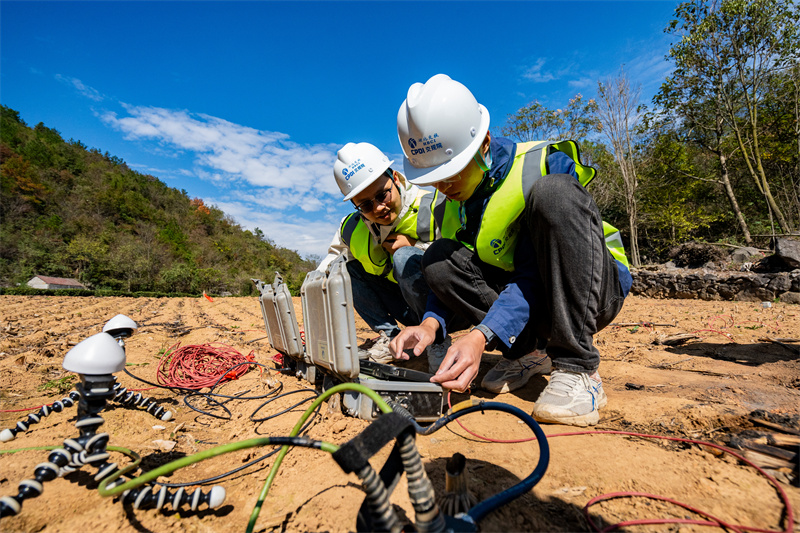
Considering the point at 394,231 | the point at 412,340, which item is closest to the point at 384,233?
the point at 394,231

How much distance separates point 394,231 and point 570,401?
1.76 metres

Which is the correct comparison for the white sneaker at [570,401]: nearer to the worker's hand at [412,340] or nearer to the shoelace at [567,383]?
the shoelace at [567,383]

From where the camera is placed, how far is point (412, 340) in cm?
170

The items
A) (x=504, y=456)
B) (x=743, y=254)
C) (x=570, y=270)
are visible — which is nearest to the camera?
(x=504, y=456)

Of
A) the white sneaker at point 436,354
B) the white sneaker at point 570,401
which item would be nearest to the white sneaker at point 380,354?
the white sneaker at point 436,354

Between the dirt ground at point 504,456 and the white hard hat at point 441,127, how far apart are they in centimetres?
123

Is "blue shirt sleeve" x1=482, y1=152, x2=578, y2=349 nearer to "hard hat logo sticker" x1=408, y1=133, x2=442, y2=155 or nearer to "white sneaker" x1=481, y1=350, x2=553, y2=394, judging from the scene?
→ "white sneaker" x1=481, y1=350, x2=553, y2=394

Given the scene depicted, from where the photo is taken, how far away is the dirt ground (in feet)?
2.95

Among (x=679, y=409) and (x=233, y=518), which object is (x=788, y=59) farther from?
(x=233, y=518)

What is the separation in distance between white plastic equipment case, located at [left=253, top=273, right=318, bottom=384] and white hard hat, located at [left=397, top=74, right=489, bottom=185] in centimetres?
117

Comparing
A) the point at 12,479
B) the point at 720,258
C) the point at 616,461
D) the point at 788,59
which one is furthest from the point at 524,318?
the point at 788,59

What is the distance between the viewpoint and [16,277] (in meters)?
25.4

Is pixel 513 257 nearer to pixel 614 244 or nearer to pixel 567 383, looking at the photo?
pixel 614 244

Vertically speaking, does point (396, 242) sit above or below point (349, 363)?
above
